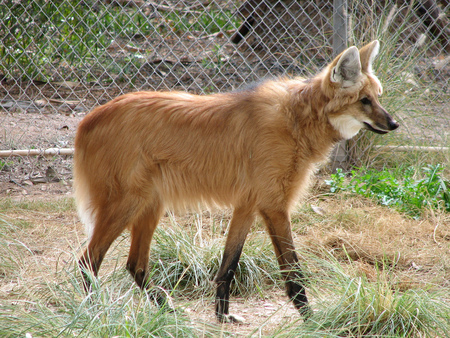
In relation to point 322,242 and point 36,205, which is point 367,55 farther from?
point 36,205

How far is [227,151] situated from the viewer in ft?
9.49

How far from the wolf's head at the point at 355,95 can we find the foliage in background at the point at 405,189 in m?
1.64

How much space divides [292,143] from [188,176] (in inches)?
25.9

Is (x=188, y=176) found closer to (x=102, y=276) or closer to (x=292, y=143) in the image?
(x=292, y=143)

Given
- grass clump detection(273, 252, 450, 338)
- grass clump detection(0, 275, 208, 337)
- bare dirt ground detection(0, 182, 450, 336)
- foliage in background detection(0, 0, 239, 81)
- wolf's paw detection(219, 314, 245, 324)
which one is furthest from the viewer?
foliage in background detection(0, 0, 239, 81)

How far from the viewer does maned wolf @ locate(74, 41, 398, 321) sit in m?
2.78

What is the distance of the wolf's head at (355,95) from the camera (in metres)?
2.75

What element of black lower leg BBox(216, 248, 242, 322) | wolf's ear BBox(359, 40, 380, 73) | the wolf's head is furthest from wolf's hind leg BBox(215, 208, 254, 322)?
wolf's ear BBox(359, 40, 380, 73)

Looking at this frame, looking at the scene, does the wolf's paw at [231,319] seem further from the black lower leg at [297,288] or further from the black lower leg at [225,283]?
the black lower leg at [297,288]

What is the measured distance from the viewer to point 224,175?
2.93 meters

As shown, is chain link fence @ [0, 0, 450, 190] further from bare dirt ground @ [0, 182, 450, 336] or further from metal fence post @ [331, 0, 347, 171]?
bare dirt ground @ [0, 182, 450, 336]

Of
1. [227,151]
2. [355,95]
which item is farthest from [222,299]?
[355,95]

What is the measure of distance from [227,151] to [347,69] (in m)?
0.84

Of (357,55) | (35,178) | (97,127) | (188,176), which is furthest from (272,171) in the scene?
(35,178)
